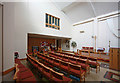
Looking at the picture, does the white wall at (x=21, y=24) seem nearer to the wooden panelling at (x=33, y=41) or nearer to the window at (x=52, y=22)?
the window at (x=52, y=22)

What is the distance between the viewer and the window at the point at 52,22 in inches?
257

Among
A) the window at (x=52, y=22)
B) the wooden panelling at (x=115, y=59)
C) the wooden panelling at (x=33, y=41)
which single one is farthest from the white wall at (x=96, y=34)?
the wooden panelling at (x=33, y=41)

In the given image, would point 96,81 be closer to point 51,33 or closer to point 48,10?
point 51,33

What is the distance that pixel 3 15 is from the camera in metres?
Result: 2.16

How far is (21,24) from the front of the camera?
4477mm

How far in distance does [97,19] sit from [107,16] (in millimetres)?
981

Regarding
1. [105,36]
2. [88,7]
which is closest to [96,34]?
[105,36]

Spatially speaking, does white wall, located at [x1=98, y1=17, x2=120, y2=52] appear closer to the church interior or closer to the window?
the church interior

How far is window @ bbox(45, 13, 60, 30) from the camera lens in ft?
21.4

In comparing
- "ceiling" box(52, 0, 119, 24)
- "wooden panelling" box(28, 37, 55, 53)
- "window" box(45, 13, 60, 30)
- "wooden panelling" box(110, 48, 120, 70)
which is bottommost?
"wooden panelling" box(110, 48, 120, 70)

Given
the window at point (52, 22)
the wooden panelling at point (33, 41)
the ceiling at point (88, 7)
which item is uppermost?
the ceiling at point (88, 7)

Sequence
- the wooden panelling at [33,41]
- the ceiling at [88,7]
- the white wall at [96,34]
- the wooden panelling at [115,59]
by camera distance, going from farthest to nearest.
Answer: the wooden panelling at [33,41], the white wall at [96,34], the ceiling at [88,7], the wooden panelling at [115,59]

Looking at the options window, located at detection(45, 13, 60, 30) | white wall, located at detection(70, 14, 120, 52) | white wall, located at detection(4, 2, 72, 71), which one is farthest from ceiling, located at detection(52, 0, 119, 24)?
white wall, located at detection(4, 2, 72, 71)

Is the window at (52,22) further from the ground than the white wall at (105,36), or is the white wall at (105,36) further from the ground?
the window at (52,22)
